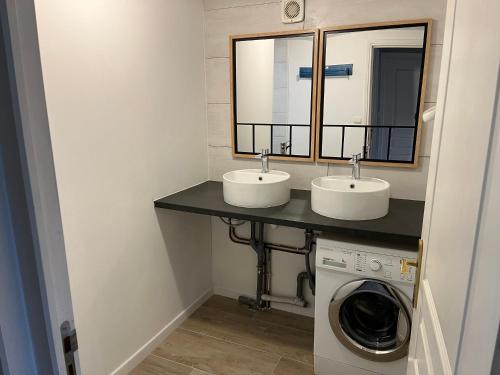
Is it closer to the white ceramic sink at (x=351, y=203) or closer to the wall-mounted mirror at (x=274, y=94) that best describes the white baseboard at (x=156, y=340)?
the wall-mounted mirror at (x=274, y=94)

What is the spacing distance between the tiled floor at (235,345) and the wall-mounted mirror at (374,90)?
121 cm

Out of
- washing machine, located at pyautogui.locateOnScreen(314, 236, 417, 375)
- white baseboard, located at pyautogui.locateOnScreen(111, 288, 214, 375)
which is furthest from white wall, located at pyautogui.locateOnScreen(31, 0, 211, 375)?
washing machine, located at pyautogui.locateOnScreen(314, 236, 417, 375)

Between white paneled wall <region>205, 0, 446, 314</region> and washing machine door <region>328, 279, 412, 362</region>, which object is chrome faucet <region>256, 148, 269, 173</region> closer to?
white paneled wall <region>205, 0, 446, 314</region>

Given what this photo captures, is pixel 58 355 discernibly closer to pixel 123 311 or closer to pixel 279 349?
pixel 123 311

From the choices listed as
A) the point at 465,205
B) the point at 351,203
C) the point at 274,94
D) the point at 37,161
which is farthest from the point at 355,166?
the point at 37,161

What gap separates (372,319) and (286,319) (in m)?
0.78

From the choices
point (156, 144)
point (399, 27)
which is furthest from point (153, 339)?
point (399, 27)

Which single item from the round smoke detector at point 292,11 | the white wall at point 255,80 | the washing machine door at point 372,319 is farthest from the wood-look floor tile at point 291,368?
the round smoke detector at point 292,11

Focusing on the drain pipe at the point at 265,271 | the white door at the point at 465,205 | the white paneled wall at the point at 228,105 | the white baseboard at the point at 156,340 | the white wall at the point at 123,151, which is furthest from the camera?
the drain pipe at the point at 265,271

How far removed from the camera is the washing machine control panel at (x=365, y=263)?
1.73 metres

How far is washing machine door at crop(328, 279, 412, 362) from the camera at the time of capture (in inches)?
69.7

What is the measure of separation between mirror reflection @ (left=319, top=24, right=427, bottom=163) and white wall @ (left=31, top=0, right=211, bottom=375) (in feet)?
Result: 2.99

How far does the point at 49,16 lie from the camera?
146 centimetres

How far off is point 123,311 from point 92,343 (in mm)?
231
